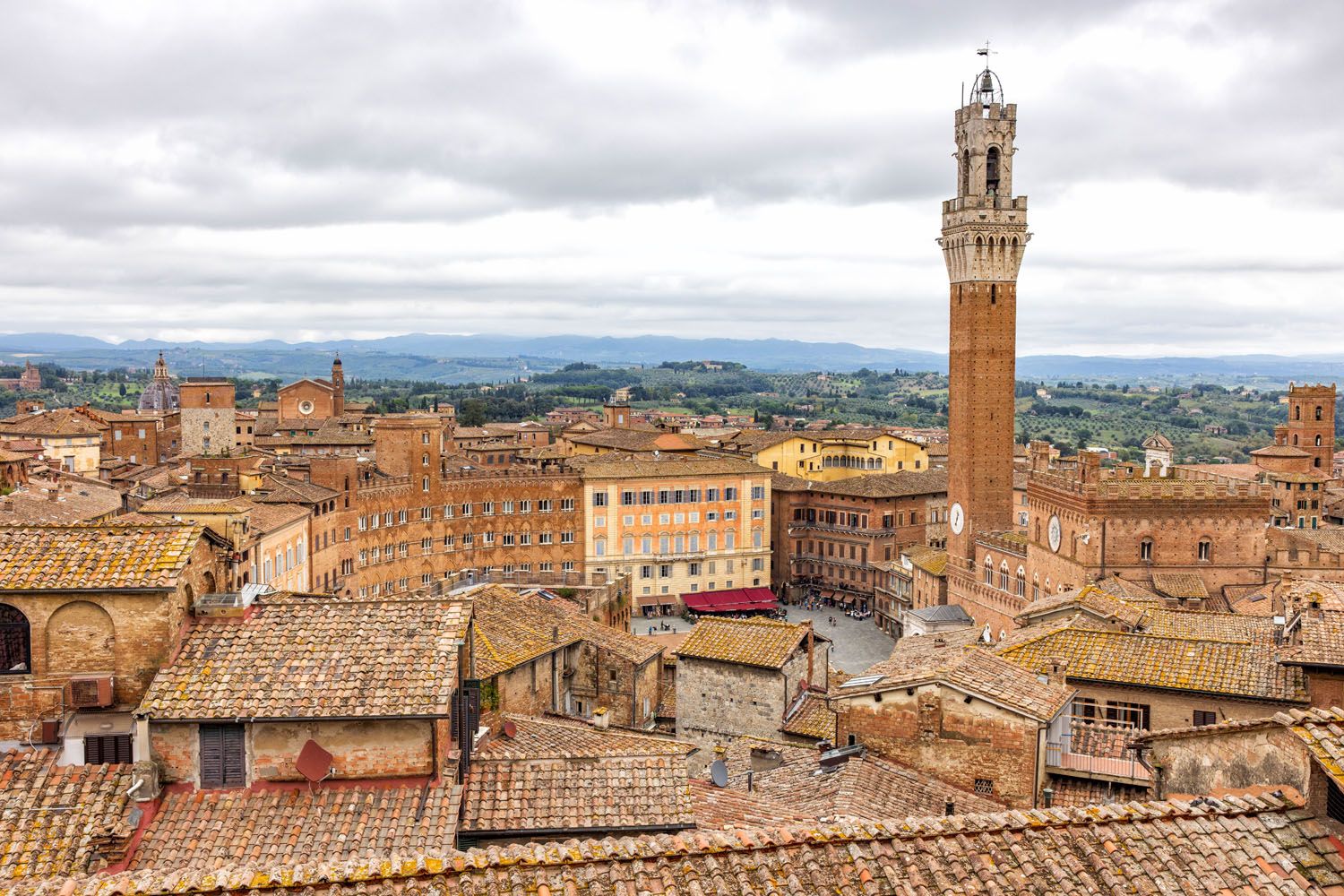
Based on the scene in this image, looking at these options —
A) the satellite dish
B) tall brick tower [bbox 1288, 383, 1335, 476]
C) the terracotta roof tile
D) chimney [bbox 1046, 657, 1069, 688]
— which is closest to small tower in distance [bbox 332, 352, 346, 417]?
tall brick tower [bbox 1288, 383, 1335, 476]

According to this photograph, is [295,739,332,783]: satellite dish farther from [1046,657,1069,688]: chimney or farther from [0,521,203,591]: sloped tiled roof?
[1046,657,1069,688]: chimney

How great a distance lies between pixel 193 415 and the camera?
11019 centimetres

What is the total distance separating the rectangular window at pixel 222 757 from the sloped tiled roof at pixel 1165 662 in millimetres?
15952

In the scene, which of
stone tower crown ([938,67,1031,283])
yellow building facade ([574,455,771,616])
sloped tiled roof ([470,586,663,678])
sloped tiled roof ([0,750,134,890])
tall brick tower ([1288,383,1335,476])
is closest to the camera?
sloped tiled roof ([0,750,134,890])

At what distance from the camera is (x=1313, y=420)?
121125 mm

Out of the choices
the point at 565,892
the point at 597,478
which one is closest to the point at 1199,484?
the point at 597,478

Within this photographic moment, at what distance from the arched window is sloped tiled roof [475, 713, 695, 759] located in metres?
6.46

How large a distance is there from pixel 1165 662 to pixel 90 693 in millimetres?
20070

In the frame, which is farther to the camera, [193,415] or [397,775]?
[193,415]

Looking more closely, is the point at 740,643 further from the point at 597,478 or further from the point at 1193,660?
the point at 597,478

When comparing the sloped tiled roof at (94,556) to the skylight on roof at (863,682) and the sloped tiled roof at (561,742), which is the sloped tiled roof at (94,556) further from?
the skylight on roof at (863,682)

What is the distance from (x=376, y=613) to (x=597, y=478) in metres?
74.0

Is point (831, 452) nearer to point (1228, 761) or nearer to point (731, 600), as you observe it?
point (731, 600)

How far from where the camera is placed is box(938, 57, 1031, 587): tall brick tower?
77000 mm
